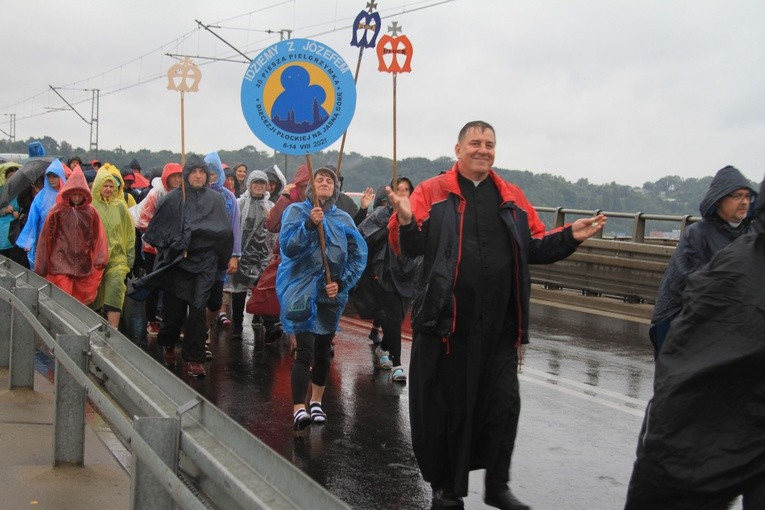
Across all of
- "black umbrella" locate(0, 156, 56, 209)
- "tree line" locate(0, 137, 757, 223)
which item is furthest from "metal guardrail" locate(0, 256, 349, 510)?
"tree line" locate(0, 137, 757, 223)

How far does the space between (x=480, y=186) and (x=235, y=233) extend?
4.77m

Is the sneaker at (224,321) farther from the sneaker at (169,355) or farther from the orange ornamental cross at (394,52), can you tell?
the orange ornamental cross at (394,52)

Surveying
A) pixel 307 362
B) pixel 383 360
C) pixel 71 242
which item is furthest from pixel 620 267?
pixel 307 362

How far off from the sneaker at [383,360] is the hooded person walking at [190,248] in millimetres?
1603

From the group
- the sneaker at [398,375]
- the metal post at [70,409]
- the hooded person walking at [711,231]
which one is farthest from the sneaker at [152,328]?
the hooded person walking at [711,231]

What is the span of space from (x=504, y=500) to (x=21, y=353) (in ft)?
11.0

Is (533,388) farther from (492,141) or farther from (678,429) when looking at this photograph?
(678,429)

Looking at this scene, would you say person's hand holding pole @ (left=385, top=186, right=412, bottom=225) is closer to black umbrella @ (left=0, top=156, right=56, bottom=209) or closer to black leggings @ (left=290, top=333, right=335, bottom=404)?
black leggings @ (left=290, top=333, right=335, bottom=404)

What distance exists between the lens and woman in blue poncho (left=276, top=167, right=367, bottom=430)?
7.30 m

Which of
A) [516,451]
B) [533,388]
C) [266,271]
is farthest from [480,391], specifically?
[266,271]

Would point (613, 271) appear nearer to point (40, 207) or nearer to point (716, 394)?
point (40, 207)

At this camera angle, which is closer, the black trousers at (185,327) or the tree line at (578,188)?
the black trousers at (185,327)

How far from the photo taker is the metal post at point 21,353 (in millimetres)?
6816

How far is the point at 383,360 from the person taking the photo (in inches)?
384
